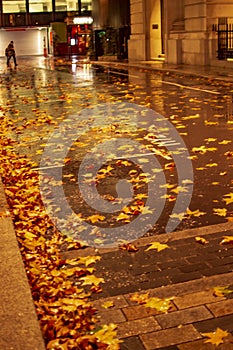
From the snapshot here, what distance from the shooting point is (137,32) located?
41.8 metres

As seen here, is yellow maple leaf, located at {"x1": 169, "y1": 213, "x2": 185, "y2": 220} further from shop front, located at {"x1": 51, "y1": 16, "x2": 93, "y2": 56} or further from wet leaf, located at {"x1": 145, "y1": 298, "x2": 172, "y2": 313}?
shop front, located at {"x1": 51, "y1": 16, "x2": 93, "y2": 56}

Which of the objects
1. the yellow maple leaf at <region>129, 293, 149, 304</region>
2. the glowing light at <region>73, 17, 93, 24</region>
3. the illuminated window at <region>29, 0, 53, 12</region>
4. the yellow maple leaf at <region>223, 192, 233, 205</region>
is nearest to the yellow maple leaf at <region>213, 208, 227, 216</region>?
the yellow maple leaf at <region>223, 192, 233, 205</region>

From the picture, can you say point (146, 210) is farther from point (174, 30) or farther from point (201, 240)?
point (174, 30)

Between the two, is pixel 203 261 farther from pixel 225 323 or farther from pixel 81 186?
pixel 81 186

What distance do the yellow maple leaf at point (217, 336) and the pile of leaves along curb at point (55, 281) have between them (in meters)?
0.64

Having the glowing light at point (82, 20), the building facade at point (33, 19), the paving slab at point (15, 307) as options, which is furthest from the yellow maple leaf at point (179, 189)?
the building facade at point (33, 19)

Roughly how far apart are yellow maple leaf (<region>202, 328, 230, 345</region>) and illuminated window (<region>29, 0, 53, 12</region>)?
70386 millimetres

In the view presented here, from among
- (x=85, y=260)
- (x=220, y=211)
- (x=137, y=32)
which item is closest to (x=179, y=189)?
(x=220, y=211)

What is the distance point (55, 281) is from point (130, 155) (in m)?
5.32

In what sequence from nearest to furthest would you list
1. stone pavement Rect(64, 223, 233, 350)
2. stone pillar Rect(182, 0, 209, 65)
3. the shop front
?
A: stone pavement Rect(64, 223, 233, 350), stone pillar Rect(182, 0, 209, 65), the shop front

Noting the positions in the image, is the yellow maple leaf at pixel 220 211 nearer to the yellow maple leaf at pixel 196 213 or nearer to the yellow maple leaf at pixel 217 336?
the yellow maple leaf at pixel 196 213

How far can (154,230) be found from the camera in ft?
21.3

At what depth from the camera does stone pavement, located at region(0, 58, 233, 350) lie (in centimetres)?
411

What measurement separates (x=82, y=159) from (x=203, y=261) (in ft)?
16.2
